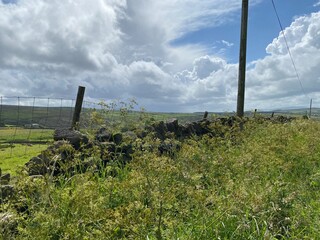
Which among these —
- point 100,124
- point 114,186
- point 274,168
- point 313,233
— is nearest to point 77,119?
point 100,124

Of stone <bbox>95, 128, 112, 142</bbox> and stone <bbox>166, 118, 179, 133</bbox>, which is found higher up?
stone <bbox>166, 118, 179, 133</bbox>

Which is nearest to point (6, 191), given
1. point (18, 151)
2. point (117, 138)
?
point (117, 138)

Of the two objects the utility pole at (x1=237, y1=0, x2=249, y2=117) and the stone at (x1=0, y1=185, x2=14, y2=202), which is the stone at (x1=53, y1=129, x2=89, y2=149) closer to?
the stone at (x1=0, y1=185, x2=14, y2=202)

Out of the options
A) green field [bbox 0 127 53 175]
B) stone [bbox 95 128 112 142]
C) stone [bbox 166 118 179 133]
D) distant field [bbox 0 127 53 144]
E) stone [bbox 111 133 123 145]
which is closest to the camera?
stone [bbox 95 128 112 142]

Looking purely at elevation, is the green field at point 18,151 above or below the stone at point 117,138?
below

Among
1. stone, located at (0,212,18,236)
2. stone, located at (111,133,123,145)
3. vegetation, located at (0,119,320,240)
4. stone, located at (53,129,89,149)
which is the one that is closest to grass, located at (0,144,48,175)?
stone, located at (53,129,89,149)

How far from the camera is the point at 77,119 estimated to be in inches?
354

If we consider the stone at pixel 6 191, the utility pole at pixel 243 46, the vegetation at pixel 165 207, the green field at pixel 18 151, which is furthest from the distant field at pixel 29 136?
the vegetation at pixel 165 207

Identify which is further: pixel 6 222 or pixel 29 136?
pixel 29 136

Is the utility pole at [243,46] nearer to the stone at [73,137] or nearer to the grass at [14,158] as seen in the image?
the grass at [14,158]

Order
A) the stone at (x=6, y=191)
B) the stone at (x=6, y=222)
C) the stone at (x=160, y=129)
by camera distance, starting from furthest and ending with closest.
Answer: the stone at (x=160, y=129) < the stone at (x=6, y=191) < the stone at (x=6, y=222)

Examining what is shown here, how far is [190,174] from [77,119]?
14.8 ft

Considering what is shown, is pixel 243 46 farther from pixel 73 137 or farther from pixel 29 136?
pixel 29 136

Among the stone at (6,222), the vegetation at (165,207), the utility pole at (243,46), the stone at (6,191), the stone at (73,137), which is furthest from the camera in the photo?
the utility pole at (243,46)
